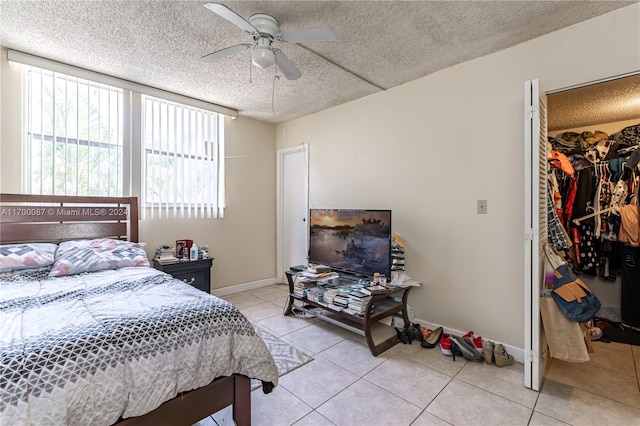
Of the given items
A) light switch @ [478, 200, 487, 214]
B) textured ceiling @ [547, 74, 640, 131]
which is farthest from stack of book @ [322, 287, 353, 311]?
textured ceiling @ [547, 74, 640, 131]

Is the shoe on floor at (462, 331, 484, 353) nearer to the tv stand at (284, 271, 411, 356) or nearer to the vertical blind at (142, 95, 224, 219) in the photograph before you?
the tv stand at (284, 271, 411, 356)

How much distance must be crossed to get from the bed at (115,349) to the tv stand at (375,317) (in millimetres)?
1062

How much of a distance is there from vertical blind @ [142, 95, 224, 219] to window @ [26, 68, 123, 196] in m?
0.31

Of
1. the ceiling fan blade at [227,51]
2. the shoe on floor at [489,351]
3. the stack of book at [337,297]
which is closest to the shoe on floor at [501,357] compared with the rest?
the shoe on floor at [489,351]

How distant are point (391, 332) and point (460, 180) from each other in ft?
5.17

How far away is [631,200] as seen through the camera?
287 cm

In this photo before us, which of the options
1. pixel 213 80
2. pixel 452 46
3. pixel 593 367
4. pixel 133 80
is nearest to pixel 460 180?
pixel 452 46

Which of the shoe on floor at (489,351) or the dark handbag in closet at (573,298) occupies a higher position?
the dark handbag in closet at (573,298)

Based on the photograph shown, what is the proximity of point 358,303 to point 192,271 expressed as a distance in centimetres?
198

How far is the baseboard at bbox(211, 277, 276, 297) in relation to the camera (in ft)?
13.0

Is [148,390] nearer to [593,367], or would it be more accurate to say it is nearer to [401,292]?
[401,292]

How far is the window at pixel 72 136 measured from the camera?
2.71m

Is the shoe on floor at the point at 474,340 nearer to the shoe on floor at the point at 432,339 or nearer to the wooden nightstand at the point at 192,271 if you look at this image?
the shoe on floor at the point at 432,339

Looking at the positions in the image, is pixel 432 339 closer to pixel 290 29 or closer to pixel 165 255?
pixel 290 29
